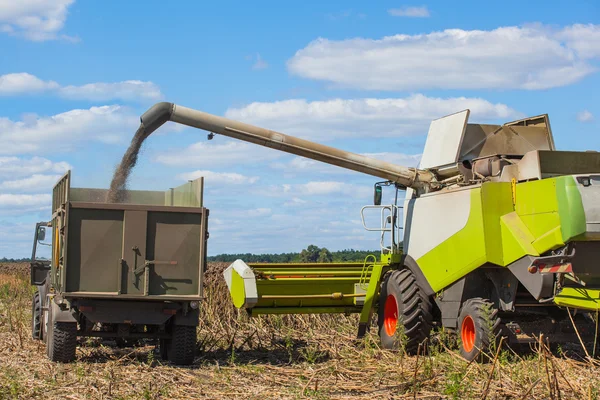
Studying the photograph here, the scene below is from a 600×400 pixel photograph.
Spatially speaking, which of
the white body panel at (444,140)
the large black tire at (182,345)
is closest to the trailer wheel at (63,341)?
the large black tire at (182,345)

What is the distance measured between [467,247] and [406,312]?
5.43ft

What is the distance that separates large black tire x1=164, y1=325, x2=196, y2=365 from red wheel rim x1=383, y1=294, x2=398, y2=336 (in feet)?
10.4

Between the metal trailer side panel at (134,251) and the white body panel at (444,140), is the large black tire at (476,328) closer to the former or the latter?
the white body panel at (444,140)

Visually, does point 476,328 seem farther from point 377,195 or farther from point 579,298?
point 377,195

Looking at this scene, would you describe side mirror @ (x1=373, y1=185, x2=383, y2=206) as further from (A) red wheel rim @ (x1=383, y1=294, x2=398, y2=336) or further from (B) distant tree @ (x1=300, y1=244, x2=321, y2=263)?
(B) distant tree @ (x1=300, y1=244, x2=321, y2=263)

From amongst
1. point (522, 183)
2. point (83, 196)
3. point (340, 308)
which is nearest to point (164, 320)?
point (83, 196)

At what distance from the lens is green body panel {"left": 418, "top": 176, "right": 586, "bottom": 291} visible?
9.34 m

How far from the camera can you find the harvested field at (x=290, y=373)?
8.22 m

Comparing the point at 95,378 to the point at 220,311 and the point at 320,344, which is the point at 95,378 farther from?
the point at 220,311

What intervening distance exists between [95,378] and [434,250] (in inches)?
195

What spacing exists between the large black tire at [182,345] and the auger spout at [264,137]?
355 centimetres

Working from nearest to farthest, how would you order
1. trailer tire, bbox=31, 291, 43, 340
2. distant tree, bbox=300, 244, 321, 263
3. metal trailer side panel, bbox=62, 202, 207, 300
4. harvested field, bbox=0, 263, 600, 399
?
harvested field, bbox=0, 263, 600, 399 < metal trailer side panel, bbox=62, 202, 207, 300 < trailer tire, bbox=31, 291, 43, 340 < distant tree, bbox=300, 244, 321, 263

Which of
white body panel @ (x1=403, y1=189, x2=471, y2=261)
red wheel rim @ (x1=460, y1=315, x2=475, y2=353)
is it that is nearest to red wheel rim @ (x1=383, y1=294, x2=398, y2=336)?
white body panel @ (x1=403, y1=189, x2=471, y2=261)

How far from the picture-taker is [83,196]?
1242cm
